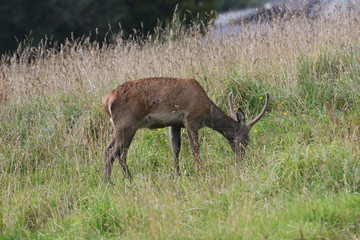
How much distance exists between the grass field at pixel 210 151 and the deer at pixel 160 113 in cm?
22

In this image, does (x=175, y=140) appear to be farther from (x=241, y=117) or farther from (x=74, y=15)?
(x=74, y=15)

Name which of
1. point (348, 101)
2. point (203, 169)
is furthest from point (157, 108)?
point (348, 101)

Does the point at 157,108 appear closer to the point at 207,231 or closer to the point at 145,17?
the point at 207,231

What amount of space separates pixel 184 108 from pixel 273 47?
297cm

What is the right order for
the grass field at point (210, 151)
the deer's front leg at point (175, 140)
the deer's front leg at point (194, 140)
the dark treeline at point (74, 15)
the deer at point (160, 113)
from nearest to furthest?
the grass field at point (210, 151)
the deer at point (160, 113)
the deer's front leg at point (194, 140)
the deer's front leg at point (175, 140)
the dark treeline at point (74, 15)

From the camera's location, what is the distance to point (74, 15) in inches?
757

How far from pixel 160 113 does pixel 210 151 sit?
104cm

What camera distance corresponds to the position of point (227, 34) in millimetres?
9852

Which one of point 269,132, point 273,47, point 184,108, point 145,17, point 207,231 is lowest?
point 207,231

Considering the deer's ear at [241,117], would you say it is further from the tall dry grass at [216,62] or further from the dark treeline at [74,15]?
the dark treeline at [74,15]

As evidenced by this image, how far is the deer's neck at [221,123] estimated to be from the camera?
280 inches

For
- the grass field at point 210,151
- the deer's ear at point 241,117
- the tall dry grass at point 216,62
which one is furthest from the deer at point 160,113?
the tall dry grass at point 216,62

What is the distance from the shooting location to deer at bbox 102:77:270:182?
646cm

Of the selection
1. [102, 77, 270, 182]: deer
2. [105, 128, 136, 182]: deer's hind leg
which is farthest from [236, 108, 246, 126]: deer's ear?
[105, 128, 136, 182]: deer's hind leg
